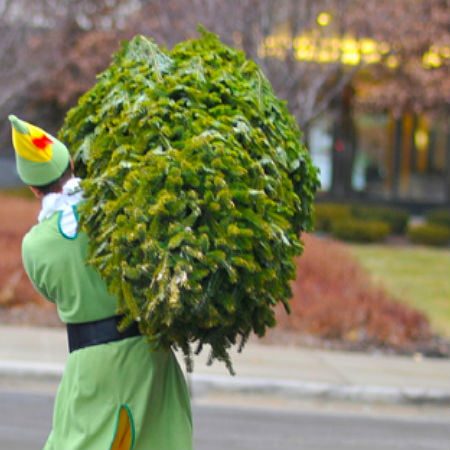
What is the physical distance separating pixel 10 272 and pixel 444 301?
5657 millimetres

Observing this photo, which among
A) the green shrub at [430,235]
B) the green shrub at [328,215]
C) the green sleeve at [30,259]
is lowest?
the green shrub at [430,235]

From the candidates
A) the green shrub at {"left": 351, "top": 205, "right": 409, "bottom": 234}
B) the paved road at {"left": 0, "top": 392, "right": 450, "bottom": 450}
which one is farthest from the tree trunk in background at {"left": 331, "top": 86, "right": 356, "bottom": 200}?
the paved road at {"left": 0, "top": 392, "right": 450, "bottom": 450}

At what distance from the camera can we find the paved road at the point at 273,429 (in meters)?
6.89

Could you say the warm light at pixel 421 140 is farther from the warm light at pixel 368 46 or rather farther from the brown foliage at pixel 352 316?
the brown foliage at pixel 352 316

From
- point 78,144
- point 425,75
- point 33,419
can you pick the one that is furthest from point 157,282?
point 425,75

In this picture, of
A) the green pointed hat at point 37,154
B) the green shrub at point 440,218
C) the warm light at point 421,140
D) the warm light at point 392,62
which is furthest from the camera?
the warm light at point 421,140

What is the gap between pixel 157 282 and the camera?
317cm

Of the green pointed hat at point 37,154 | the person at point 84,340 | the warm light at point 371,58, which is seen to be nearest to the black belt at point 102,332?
the person at point 84,340

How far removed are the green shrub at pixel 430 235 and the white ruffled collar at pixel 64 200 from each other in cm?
1667

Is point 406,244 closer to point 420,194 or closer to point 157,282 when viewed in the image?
point 420,194

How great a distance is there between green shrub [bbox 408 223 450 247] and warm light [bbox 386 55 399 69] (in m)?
3.29

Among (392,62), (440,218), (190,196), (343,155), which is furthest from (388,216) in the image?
(190,196)

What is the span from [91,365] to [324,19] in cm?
1113

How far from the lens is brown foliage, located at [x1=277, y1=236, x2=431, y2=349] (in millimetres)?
10258
